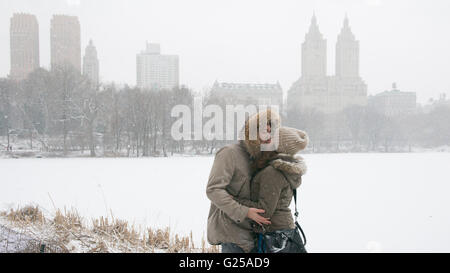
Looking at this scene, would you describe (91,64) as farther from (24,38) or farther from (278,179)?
(278,179)

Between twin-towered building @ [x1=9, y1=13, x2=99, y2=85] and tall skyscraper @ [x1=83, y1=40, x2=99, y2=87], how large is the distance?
3.73 meters

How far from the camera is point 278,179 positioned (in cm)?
128

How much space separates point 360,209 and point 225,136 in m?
15.8

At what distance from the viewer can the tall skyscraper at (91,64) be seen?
22.1m

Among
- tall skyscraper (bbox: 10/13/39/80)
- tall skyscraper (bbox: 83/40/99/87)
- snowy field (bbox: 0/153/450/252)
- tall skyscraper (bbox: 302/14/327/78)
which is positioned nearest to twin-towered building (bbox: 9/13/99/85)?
tall skyscraper (bbox: 10/13/39/80)

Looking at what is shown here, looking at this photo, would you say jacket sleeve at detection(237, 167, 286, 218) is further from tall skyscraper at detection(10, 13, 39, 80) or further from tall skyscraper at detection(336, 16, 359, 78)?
tall skyscraper at detection(336, 16, 359, 78)

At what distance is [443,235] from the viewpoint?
11.0ft

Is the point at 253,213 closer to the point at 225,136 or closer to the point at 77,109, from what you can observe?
the point at 225,136

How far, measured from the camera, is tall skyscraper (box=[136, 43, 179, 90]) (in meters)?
22.3

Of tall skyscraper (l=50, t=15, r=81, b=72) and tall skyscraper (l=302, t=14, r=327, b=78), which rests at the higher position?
tall skyscraper (l=302, t=14, r=327, b=78)

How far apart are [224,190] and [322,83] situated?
92.5 ft

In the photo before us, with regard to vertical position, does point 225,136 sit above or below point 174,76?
below

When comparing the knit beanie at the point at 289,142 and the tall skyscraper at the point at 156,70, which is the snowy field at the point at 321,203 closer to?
the knit beanie at the point at 289,142

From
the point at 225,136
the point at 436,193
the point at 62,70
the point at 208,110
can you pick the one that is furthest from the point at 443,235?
the point at 62,70
